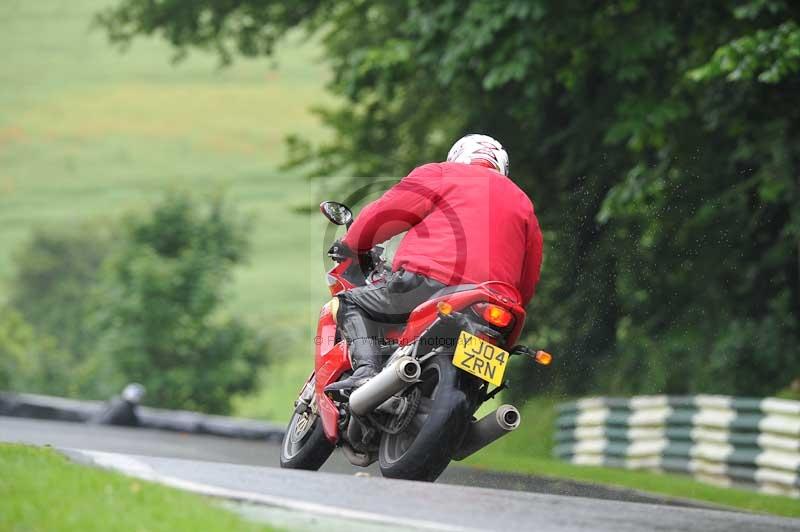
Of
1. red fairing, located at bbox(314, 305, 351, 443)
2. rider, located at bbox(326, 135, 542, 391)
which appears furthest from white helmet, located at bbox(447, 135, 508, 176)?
red fairing, located at bbox(314, 305, 351, 443)

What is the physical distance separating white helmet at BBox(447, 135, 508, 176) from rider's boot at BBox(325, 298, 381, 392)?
3.57ft

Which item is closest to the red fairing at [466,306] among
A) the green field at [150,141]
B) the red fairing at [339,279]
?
the red fairing at [339,279]

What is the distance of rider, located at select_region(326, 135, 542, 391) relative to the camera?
893 centimetres

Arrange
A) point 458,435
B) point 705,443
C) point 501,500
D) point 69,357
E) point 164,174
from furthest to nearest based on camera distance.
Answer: point 164,174
point 69,357
point 705,443
point 458,435
point 501,500

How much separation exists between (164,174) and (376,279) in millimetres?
88572

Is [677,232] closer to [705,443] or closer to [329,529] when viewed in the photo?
[705,443]

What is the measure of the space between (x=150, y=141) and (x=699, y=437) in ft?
287

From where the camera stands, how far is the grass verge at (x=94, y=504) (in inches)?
236

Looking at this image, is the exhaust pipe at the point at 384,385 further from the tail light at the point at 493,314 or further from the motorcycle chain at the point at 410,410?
the tail light at the point at 493,314

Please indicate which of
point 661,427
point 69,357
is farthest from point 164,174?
point 661,427

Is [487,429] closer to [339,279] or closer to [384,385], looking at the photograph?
[384,385]

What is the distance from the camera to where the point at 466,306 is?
8.72 metres

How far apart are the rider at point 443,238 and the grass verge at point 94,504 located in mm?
2353

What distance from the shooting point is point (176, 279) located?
39.4 meters
